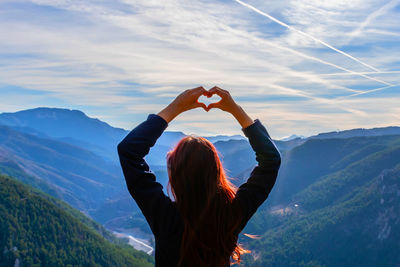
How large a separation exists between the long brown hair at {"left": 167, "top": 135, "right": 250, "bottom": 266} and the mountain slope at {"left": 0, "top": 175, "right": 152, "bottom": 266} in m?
128

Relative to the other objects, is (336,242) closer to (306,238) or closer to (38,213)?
(306,238)

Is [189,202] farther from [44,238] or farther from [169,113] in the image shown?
[44,238]

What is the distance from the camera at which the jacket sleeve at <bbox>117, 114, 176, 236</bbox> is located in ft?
11.6

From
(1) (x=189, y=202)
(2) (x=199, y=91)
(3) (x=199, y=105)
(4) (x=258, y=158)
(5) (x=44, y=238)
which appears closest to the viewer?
(1) (x=189, y=202)

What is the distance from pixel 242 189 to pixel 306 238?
540 ft

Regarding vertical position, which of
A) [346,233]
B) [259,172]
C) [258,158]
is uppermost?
[258,158]

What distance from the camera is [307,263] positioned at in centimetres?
14438

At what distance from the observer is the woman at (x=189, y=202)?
3.46 meters

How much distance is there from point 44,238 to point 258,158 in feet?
453

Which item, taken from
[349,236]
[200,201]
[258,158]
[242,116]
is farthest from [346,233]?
[200,201]

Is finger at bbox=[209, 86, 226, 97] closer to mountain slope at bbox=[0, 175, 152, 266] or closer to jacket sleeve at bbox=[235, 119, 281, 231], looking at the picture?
jacket sleeve at bbox=[235, 119, 281, 231]

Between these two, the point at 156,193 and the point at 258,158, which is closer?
the point at 156,193

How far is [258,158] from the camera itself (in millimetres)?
4234

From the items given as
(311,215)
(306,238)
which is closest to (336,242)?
(306,238)
